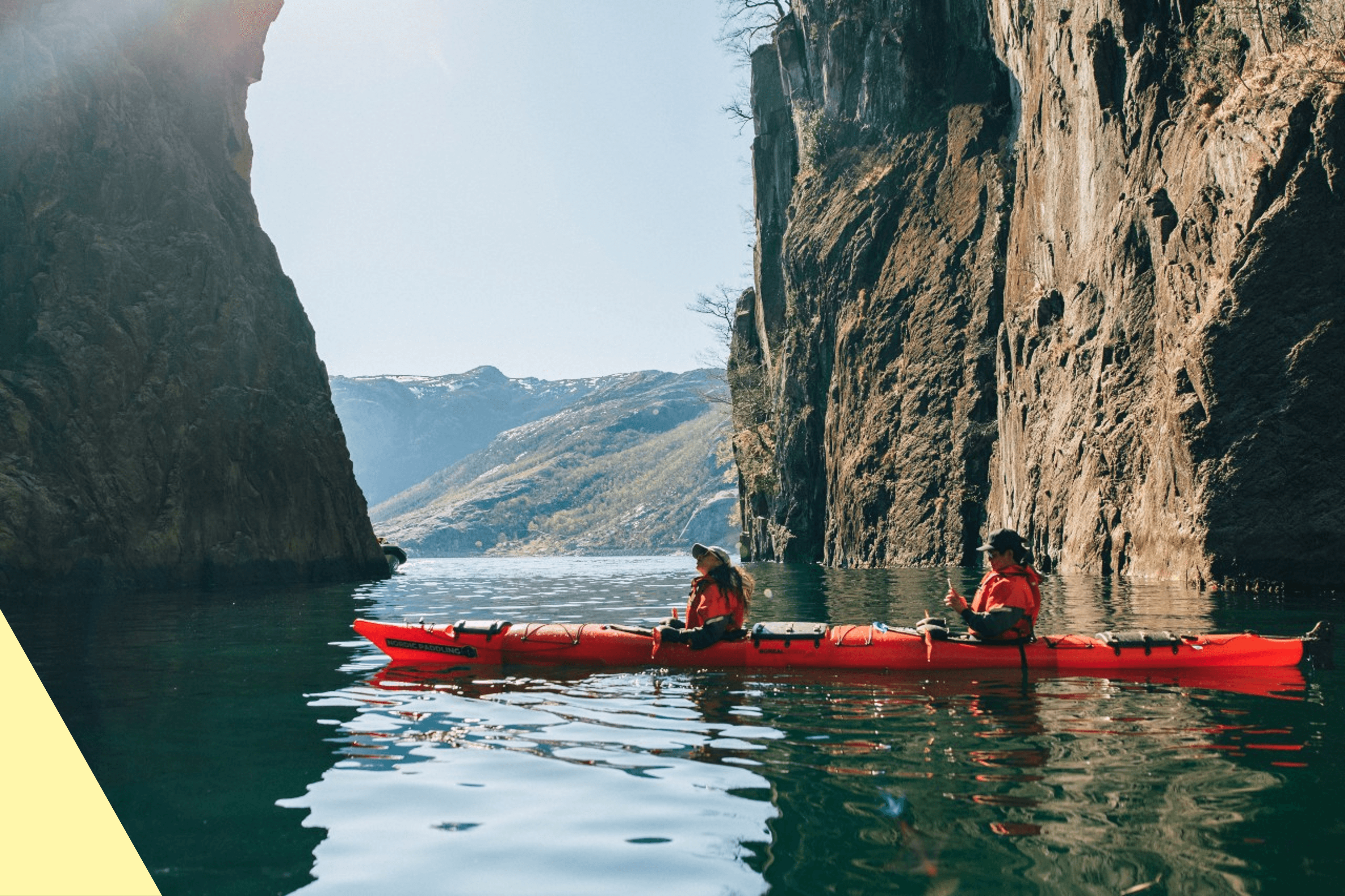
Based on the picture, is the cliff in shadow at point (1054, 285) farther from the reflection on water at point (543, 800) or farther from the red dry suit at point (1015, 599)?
the reflection on water at point (543, 800)

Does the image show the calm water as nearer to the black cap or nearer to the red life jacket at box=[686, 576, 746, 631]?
the red life jacket at box=[686, 576, 746, 631]

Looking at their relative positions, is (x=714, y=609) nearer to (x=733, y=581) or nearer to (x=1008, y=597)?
(x=733, y=581)

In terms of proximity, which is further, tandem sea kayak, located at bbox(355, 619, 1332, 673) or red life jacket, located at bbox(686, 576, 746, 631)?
red life jacket, located at bbox(686, 576, 746, 631)

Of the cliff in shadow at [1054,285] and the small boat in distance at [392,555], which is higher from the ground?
the cliff in shadow at [1054,285]

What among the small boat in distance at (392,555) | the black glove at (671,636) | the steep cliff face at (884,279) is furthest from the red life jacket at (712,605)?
the small boat in distance at (392,555)

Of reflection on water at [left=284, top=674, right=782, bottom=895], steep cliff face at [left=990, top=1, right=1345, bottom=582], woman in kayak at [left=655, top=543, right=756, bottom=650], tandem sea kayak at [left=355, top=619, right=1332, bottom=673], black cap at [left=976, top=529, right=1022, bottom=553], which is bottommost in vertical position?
reflection on water at [left=284, top=674, right=782, bottom=895]

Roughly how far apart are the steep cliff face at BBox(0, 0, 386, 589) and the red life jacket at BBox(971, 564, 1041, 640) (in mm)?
27569

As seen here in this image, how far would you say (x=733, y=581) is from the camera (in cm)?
1238

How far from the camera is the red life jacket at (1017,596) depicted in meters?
11.4

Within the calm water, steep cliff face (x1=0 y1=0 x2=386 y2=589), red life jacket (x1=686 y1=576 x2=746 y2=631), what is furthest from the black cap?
steep cliff face (x1=0 y1=0 x2=386 y2=589)

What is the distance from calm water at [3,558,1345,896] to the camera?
16.4 feet

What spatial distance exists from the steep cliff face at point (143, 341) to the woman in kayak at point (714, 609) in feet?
79.5

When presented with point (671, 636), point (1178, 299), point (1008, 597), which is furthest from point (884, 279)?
point (671, 636)

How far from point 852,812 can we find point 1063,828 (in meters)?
1.16
